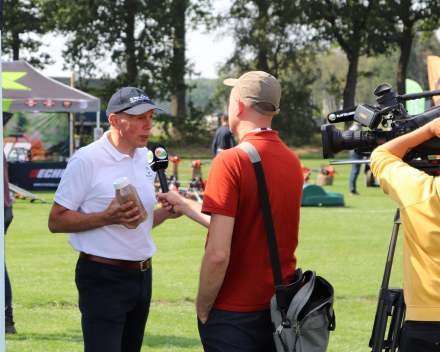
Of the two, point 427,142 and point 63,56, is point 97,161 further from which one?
point 63,56

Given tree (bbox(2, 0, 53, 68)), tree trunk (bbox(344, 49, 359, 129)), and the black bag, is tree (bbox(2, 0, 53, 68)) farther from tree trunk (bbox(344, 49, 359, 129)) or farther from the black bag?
the black bag

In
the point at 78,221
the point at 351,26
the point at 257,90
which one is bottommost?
the point at 78,221

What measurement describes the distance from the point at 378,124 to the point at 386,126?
0.05 metres

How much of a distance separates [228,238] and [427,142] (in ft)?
3.55

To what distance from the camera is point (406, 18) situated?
4388cm

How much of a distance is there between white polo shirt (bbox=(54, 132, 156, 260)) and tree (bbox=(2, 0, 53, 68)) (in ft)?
134

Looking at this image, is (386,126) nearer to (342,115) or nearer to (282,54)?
(342,115)

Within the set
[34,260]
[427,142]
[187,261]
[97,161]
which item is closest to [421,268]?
[427,142]

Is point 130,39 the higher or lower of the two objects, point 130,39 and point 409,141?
the higher

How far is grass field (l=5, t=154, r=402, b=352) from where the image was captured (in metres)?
4.92

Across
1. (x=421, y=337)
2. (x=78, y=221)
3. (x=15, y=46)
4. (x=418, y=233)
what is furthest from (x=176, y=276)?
(x=15, y=46)

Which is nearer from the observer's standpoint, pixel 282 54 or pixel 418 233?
pixel 418 233

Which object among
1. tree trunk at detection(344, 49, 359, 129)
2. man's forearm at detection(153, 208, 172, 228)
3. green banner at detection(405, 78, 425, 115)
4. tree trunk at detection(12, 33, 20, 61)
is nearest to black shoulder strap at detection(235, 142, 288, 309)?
man's forearm at detection(153, 208, 172, 228)

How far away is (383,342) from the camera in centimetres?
310
